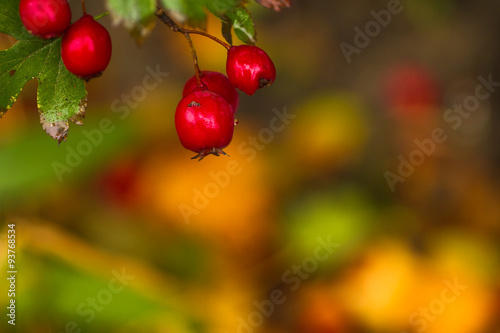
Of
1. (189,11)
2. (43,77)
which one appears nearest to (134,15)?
(189,11)

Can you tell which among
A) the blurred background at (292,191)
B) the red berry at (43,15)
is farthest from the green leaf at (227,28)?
the blurred background at (292,191)

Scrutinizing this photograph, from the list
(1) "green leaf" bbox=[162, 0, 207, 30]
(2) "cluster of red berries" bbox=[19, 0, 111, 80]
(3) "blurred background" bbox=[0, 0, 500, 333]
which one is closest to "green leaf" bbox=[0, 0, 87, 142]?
(2) "cluster of red berries" bbox=[19, 0, 111, 80]

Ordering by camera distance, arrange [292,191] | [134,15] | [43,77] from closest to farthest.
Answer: [134,15] → [43,77] → [292,191]

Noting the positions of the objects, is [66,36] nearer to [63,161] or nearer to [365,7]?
[63,161]

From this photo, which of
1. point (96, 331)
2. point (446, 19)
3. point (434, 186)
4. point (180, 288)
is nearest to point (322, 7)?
point (446, 19)

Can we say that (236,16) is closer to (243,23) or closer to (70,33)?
(243,23)

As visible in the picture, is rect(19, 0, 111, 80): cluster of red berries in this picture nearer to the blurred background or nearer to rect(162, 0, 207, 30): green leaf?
rect(162, 0, 207, 30): green leaf

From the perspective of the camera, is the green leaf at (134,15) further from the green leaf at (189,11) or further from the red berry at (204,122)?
the red berry at (204,122)
